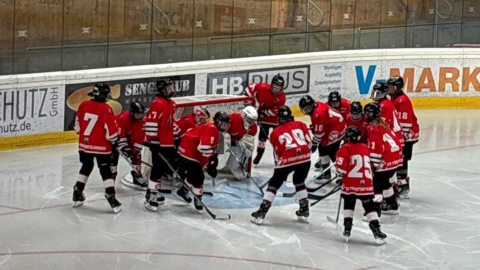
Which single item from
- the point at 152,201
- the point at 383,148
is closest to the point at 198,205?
the point at 152,201

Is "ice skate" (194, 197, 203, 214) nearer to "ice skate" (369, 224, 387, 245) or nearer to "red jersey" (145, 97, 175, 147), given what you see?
"red jersey" (145, 97, 175, 147)

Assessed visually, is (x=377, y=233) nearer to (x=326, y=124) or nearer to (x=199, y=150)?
(x=199, y=150)

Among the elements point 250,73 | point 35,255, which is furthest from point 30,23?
point 35,255

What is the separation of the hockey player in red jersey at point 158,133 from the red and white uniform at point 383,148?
1831mm

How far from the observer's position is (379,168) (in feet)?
31.2

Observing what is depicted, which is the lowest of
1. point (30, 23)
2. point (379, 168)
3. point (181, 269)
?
point (181, 269)

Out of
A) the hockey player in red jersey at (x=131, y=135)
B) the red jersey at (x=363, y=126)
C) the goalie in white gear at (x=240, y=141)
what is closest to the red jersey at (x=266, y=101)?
the goalie in white gear at (x=240, y=141)

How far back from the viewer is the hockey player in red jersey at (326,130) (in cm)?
1065

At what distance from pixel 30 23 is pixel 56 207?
370cm

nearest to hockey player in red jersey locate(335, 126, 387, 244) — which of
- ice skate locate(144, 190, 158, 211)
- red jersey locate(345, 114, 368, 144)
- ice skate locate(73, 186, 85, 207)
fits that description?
red jersey locate(345, 114, 368, 144)

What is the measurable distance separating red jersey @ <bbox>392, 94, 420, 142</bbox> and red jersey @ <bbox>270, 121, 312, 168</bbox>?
143 cm

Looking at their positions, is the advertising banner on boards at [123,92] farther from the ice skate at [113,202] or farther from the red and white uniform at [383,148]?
the red and white uniform at [383,148]

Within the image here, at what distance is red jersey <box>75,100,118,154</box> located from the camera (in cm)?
941

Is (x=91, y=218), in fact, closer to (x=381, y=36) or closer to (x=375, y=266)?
(x=375, y=266)
